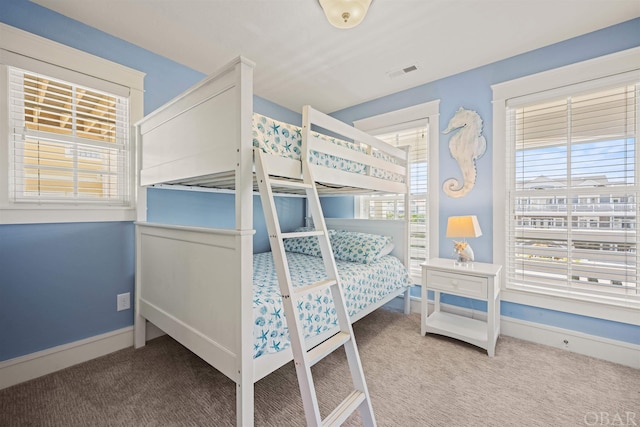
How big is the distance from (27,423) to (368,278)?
2.21m

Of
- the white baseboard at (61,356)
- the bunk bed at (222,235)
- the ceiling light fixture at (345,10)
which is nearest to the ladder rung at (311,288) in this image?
the bunk bed at (222,235)

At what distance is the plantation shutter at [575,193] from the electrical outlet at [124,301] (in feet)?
11.1

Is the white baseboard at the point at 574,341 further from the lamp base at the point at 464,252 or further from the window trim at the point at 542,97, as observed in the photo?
the lamp base at the point at 464,252

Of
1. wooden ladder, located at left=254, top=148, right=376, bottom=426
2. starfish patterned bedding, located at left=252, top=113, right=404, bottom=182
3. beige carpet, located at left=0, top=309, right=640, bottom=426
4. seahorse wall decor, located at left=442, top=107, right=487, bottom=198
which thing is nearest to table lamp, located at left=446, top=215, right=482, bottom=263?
seahorse wall decor, located at left=442, top=107, right=487, bottom=198

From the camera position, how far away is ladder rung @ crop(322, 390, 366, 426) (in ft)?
3.91

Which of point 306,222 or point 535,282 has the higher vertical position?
point 306,222

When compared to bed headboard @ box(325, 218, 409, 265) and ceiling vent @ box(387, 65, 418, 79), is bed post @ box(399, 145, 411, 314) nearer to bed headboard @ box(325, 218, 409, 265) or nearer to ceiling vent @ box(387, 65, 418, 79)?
bed headboard @ box(325, 218, 409, 265)

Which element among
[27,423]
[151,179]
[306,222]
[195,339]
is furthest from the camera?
[306,222]

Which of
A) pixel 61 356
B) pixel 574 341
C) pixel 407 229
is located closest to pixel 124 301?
pixel 61 356

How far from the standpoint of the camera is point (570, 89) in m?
2.23

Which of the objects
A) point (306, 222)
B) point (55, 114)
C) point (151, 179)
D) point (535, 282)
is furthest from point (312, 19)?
Answer: point (535, 282)

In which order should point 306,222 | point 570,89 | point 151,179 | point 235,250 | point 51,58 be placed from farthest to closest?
point 306,222, point 570,89, point 151,179, point 51,58, point 235,250

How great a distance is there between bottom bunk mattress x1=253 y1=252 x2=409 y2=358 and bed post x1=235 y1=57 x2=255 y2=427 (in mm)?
86

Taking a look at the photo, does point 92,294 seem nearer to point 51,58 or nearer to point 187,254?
point 187,254
